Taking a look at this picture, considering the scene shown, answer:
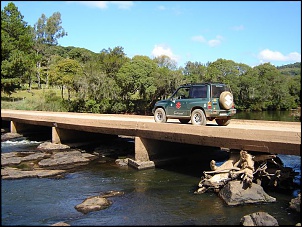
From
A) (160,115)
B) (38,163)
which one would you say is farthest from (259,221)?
(38,163)

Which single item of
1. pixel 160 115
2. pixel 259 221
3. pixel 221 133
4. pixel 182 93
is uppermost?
pixel 182 93

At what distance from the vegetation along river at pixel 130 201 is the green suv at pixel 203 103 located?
287 centimetres

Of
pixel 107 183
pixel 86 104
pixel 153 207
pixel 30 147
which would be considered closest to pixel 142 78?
pixel 86 104

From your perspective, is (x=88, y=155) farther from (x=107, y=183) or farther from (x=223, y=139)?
(x=223, y=139)

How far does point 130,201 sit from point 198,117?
6.03 meters

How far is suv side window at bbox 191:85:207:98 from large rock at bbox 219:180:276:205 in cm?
528

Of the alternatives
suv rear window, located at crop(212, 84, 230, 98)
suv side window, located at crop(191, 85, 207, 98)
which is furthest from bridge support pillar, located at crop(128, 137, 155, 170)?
suv rear window, located at crop(212, 84, 230, 98)

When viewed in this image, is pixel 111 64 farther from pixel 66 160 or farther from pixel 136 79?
pixel 66 160

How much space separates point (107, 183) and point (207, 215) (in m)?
5.75

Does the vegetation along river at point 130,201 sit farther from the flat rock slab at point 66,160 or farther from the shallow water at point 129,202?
the flat rock slab at point 66,160

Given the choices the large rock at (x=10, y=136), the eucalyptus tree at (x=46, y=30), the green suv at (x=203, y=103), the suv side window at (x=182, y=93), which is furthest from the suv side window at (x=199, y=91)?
the eucalyptus tree at (x=46, y=30)

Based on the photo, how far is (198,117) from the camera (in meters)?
16.4

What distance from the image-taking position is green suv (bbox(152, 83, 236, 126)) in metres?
15.9

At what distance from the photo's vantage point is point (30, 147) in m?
25.6
